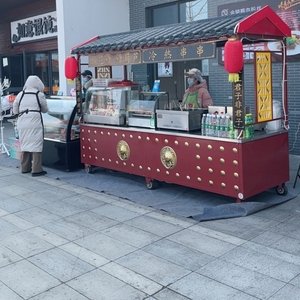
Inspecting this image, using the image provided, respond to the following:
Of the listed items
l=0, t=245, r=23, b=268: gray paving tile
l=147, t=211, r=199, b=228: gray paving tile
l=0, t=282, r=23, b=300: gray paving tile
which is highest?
l=147, t=211, r=199, b=228: gray paving tile

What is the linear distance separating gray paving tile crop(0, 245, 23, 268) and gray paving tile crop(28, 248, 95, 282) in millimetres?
155

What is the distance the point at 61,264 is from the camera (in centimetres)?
440

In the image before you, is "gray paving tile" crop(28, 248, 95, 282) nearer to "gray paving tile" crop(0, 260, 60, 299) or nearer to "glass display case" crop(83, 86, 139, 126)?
"gray paving tile" crop(0, 260, 60, 299)

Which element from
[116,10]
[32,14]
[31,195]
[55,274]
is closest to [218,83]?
[116,10]

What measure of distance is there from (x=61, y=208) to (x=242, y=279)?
3045mm

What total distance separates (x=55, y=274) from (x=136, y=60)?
365cm

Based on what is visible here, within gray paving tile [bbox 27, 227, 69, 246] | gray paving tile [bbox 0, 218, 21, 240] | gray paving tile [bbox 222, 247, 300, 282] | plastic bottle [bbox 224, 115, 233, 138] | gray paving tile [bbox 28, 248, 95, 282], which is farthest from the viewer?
plastic bottle [bbox 224, 115, 233, 138]

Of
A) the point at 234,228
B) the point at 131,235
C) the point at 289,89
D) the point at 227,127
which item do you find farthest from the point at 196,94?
the point at 131,235

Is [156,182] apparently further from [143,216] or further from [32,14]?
[32,14]

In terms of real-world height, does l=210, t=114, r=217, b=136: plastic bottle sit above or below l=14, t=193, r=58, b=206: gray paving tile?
above

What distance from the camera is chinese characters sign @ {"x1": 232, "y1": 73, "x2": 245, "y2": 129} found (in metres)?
5.46

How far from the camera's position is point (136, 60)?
22.3ft

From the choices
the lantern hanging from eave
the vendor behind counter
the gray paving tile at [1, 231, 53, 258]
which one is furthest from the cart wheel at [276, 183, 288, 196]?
the gray paving tile at [1, 231, 53, 258]

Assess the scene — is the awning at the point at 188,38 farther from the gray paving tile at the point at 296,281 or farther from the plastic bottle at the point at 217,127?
the gray paving tile at the point at 296,281
